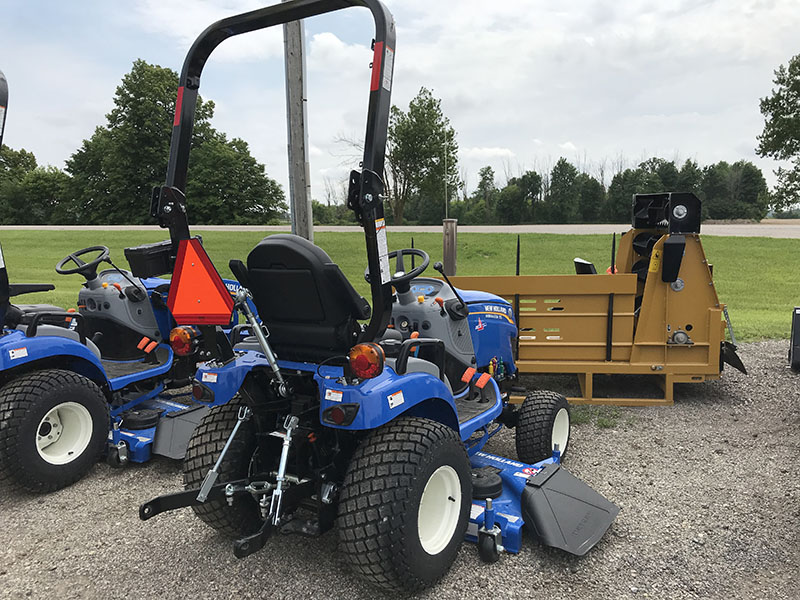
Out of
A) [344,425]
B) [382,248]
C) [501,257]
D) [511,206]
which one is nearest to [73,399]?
[344,425]

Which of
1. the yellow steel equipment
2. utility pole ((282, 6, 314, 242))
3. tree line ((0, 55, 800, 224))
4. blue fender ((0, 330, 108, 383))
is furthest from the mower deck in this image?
tree line ((0, 55, 800, 224))

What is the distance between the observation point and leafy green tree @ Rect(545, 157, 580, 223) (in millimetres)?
30953

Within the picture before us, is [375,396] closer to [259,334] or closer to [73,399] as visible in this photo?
[259,334]

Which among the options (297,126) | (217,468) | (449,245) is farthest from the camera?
(449,245)

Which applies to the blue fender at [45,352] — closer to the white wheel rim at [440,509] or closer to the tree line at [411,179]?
the white wheel rim at [440,509]

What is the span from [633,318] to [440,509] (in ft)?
10.2

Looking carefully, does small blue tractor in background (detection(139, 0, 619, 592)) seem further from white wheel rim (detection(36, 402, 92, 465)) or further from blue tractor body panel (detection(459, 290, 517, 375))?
white wheel rim (detection(36, 402, 92, 465))

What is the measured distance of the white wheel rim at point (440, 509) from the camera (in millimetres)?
2566

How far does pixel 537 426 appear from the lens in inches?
149

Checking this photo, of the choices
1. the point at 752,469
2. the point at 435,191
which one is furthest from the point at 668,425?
the point at 435,191

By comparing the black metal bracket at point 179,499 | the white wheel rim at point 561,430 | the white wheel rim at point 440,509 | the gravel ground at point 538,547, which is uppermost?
the black metal bracket at point 179,499

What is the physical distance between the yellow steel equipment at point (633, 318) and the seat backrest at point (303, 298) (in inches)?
102

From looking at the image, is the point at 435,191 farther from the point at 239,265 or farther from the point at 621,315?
the point at 239,265

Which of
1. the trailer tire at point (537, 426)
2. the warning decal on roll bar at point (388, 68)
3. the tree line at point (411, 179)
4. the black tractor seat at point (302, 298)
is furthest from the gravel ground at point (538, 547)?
the tree line at point (411, 179)
